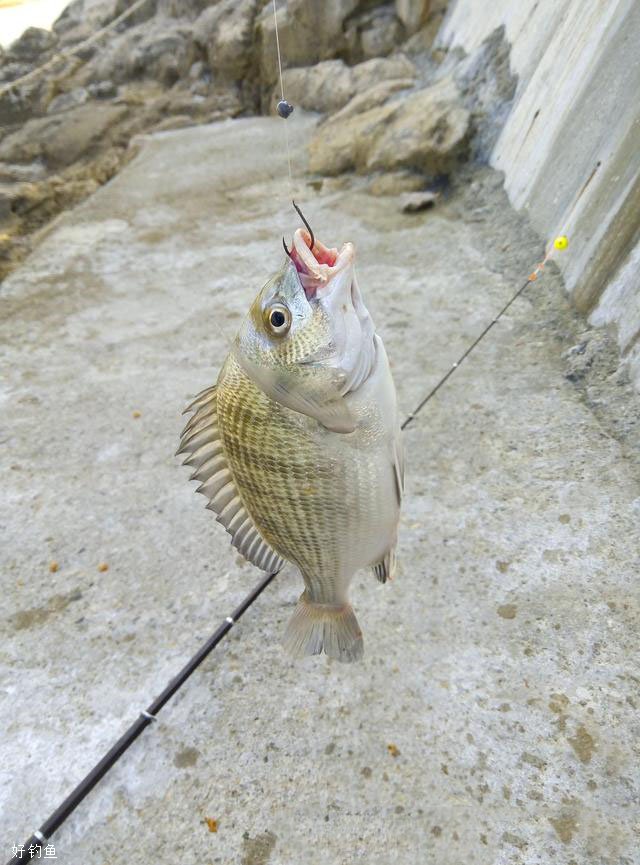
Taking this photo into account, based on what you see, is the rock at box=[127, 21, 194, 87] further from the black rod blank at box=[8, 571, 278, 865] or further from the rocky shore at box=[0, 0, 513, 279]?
the black rod blank at box=[8, 571, 278, 865]

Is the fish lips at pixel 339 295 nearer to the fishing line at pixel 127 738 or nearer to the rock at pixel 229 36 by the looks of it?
the fishing line at pixel 127 738

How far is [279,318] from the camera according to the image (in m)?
1.16

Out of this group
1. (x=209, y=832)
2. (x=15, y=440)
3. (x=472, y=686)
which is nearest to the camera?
(x=209, y=832)

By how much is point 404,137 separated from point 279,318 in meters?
4.62

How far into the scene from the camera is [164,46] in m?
10.5

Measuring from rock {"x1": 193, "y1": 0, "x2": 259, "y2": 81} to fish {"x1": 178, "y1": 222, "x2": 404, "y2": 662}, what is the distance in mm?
9821

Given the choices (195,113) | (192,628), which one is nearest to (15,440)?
(192,628)

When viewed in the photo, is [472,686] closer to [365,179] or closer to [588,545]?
[588,545]

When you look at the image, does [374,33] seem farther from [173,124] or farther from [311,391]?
[311,391]

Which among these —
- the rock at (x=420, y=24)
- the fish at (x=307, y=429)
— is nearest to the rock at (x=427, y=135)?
the rock at (x=420, y=24)

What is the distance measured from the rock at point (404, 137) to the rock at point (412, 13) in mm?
2283

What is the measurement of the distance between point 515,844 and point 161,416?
2.34m

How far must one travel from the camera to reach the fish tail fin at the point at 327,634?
1.47m

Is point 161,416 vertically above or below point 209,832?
below
